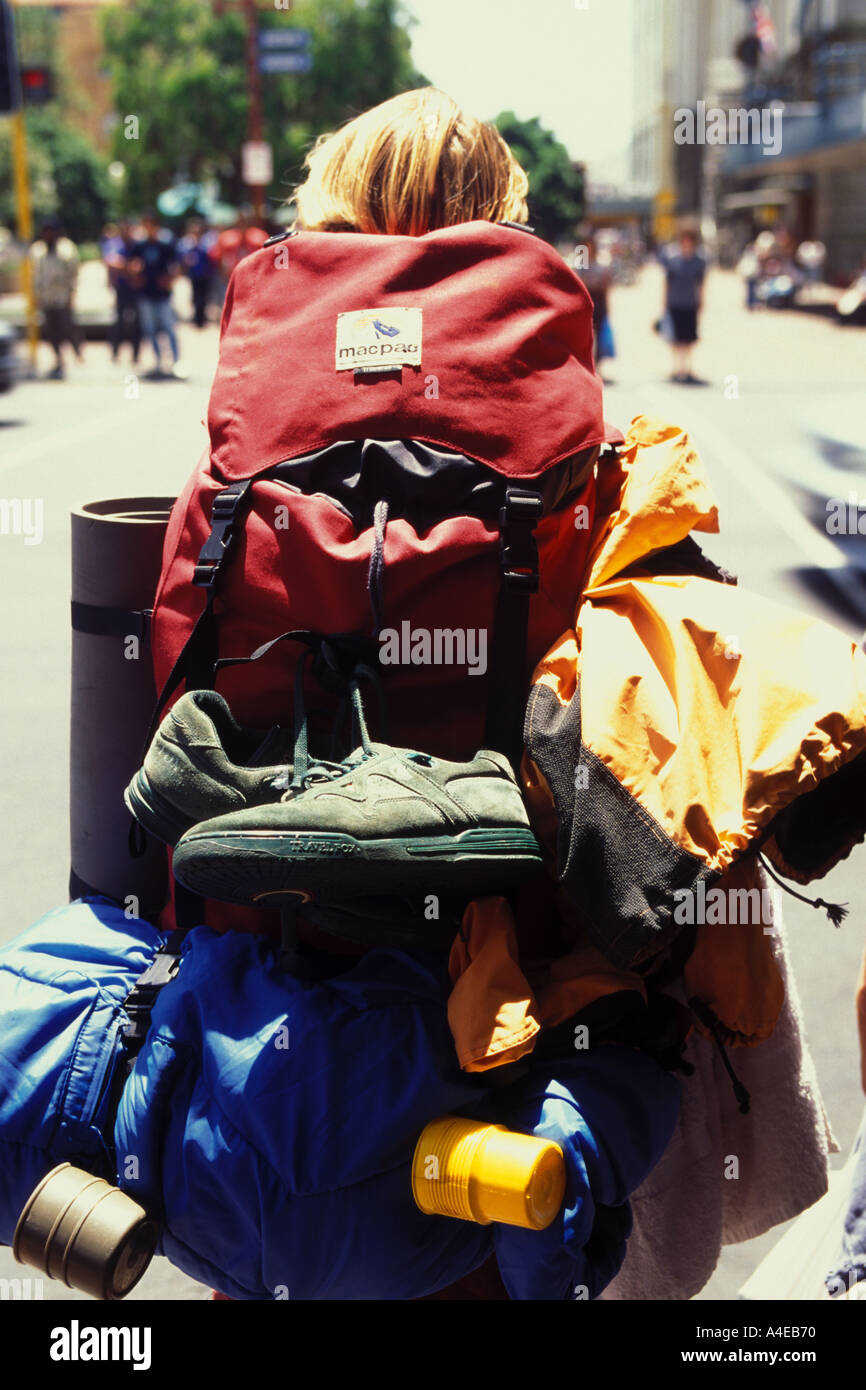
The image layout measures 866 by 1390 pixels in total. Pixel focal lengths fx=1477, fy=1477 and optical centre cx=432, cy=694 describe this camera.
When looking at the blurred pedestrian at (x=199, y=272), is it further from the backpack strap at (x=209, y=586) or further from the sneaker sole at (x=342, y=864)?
the sneaker sole at (x=342, y=864)

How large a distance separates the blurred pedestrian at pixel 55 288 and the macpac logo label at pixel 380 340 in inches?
755

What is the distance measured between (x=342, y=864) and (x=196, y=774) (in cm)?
20

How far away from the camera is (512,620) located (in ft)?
5.45

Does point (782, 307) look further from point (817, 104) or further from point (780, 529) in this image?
point (780, 529)

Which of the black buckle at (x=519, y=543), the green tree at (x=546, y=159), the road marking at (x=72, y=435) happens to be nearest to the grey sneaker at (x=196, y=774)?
the black buckle at (x=519, y=543)

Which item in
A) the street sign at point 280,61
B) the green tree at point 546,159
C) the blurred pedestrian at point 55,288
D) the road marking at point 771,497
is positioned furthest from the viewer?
the street sign at point 280,61

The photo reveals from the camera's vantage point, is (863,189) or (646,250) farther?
(646,250)

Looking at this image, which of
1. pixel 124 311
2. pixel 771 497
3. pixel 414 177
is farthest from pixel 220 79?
pixel 414 177

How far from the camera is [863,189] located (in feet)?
151

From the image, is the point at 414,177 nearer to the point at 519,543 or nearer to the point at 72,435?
the point at 519,543

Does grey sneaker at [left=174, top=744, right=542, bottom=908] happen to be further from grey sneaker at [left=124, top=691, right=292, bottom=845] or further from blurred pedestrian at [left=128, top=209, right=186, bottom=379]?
blurred pedestrian at [left=128, top=209, right=186, bottom=379]

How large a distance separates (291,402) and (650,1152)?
3.11 ft

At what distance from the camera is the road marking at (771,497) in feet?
29.9
